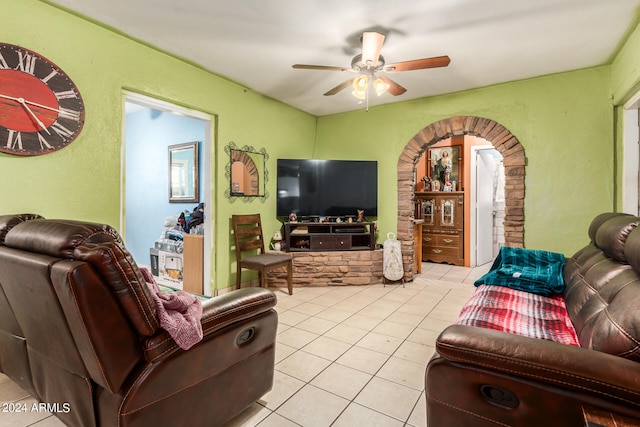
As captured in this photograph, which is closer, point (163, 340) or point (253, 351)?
point (163, 340)

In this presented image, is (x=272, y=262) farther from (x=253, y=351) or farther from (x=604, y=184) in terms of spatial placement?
(x=604, y=184)

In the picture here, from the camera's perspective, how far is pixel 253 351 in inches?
61.1

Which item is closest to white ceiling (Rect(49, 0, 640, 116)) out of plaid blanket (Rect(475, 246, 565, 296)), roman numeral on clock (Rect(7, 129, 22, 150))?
roman numeral on clock (Rect(7, 129, 22, 150))

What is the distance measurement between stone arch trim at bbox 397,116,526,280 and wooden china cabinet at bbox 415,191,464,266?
5.05ft

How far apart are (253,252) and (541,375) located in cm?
353

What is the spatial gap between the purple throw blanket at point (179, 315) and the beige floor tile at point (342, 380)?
1.01 meters

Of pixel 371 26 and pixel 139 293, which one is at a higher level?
pixel 371 26

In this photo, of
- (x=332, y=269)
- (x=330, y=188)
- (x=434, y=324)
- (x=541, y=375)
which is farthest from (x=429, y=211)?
(x=541, y=375)

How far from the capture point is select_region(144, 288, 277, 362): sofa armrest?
1.13 meters

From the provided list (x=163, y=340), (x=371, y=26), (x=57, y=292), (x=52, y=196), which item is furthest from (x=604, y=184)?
(x=52, y=196)

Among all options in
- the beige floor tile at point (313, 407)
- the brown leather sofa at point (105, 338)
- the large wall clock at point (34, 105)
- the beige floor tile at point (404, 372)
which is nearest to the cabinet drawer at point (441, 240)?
the beige floor tile at point (404, 372)

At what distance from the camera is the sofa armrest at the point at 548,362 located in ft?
2.99

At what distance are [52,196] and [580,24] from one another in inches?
171

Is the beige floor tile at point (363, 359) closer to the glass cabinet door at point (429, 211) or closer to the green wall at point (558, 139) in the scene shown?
the green wall at point (558, 139)
